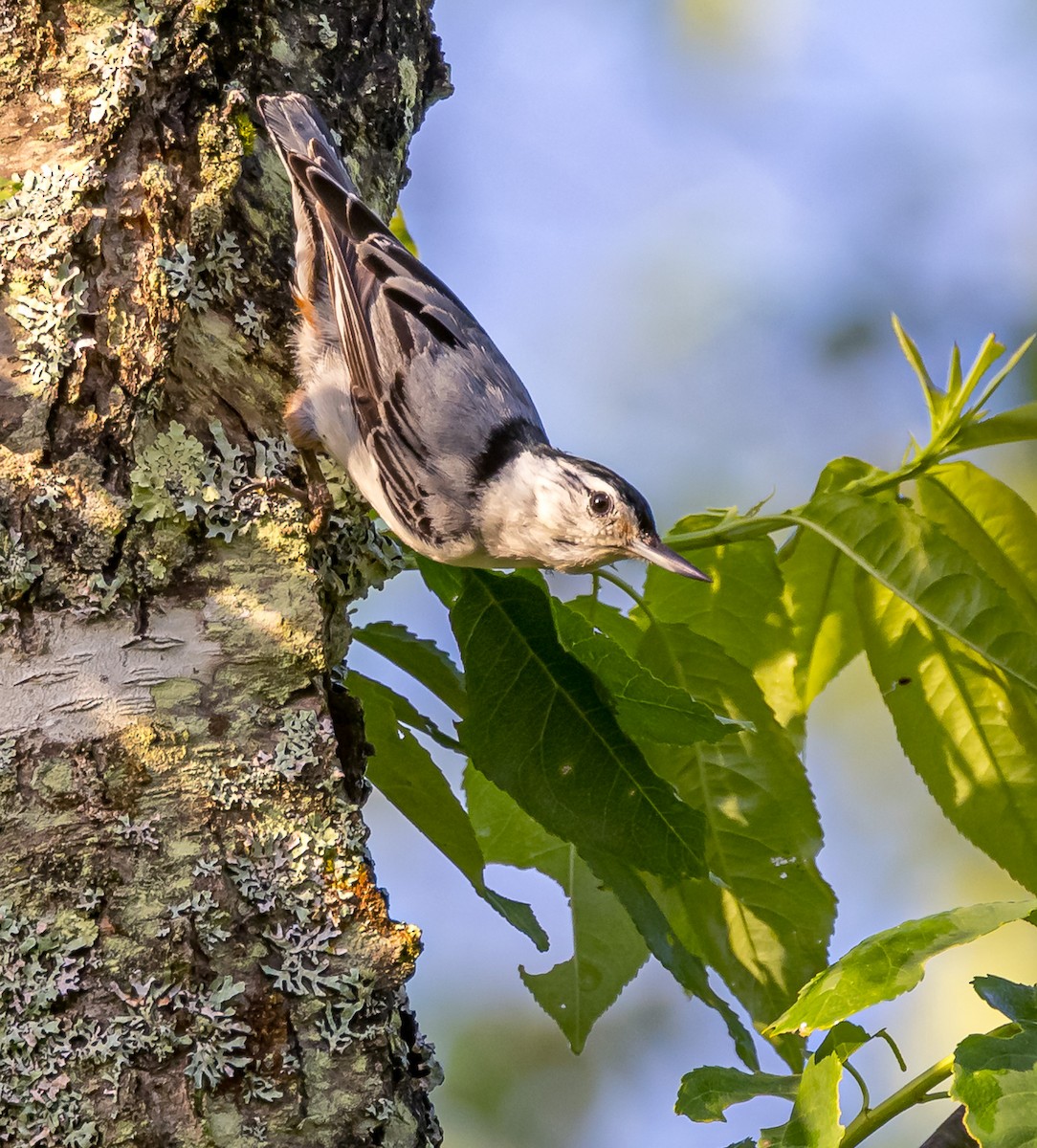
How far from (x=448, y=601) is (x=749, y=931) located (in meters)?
0.69

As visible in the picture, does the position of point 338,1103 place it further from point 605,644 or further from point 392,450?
point 392,450

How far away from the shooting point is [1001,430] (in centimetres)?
184

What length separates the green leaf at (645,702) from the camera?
1.60 metres

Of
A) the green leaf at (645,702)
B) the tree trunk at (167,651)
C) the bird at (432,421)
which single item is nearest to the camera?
the tree trunk at (167,651)

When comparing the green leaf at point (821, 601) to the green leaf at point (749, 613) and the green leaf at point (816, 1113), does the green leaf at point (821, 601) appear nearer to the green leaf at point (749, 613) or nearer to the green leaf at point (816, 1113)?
the green leaf at point (749, 613)

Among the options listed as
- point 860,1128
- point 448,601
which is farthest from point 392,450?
point 860,1128

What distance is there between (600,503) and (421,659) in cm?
60

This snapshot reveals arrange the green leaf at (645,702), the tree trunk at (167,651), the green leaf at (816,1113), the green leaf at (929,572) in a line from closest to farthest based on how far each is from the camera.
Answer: the green leaf at (816,1113)
the tree trunk at (167,651)
the green leaf at (645,702)
the green leaf at (929,572)

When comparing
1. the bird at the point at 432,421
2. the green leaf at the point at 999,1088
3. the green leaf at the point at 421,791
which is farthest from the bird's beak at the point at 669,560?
the green leaf at the point at 999,1088

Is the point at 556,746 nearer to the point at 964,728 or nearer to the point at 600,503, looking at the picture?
the point at 964,728

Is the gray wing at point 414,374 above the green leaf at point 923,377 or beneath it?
above

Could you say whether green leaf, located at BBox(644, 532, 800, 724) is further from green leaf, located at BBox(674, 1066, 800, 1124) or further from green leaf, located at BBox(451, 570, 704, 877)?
green leaf, located at BBox(674, 1066, 800, 1124)

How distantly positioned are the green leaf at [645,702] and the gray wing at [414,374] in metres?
0.62

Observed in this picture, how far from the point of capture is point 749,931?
185cm
